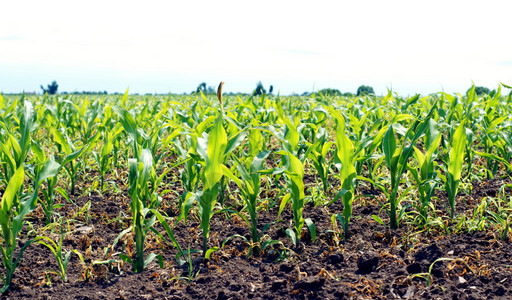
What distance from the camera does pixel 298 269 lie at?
213cm

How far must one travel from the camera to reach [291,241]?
8.21 ft

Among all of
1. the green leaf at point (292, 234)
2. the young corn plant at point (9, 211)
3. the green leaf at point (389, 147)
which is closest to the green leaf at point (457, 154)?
the green leaf at point (389, 147)

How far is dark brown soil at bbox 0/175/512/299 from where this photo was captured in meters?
2.02

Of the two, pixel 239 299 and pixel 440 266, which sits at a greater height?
pixel 440 266

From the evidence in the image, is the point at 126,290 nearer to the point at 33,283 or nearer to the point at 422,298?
the point at 33,283

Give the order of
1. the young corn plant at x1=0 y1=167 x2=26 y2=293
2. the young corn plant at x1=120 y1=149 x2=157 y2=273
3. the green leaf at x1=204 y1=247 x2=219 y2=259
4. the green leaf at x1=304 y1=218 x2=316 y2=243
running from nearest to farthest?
the young corn plant at x1=0 y1=167 x2=26 y2=293, the young corn plant at x1=120 y1=149 x2=157 y2=273, the green leaf at x1=204 y1=247 x2=219 y2=259, the green leaf at x1=304 y1=218 x2=316 y2=243

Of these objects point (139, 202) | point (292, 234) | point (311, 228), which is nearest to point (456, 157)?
point (311, 228)

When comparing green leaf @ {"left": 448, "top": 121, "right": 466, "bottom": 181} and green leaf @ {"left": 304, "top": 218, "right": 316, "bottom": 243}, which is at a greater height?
green leaf @ {"left": 448, "top": 121, "right": 466, "bottom": 181}

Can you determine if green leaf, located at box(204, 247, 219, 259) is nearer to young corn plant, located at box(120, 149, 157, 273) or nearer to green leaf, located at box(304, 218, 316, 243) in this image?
young corn plant, located at box(120, 149, 157, 273)

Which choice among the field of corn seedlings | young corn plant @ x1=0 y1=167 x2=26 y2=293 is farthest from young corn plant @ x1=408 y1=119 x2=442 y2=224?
young corn plant @ x1=0 y1=167 x2=26 y2=293

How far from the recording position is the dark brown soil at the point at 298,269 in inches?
79.5

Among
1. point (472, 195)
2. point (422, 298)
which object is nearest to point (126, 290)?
point (422, 298)

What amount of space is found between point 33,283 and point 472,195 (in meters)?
3.05

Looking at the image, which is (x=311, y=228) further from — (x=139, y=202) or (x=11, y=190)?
(x=11, y=190)
